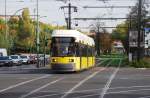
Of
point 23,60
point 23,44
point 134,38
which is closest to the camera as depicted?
point 134,38

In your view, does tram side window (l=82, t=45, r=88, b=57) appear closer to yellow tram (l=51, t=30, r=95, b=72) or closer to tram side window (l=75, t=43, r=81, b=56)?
tram side window (l=75, t=43, r=81, b=56)

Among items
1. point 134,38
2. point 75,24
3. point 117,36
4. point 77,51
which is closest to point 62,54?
point 77,51

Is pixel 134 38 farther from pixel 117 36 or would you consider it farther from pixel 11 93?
pixel 117 36

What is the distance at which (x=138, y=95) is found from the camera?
2255 centimetres

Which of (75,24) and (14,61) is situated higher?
(75,24)

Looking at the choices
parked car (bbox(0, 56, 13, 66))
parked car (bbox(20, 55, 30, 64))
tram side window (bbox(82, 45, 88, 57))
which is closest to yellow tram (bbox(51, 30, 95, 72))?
tram side window (bbox(82, 45, 88, 57))

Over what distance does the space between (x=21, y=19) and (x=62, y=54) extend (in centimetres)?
9548

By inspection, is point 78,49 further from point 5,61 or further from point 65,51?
point 5,61

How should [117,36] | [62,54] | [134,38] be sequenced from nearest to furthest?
[62,54]
[134,38]
[117,36]

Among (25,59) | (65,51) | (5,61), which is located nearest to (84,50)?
(65,51)

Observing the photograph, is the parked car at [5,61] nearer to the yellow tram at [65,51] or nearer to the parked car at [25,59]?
the parked car at [25,59]

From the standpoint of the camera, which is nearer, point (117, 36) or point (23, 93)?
point (23, 93)

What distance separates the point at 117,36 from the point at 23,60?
87833mm

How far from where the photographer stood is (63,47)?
140ft
